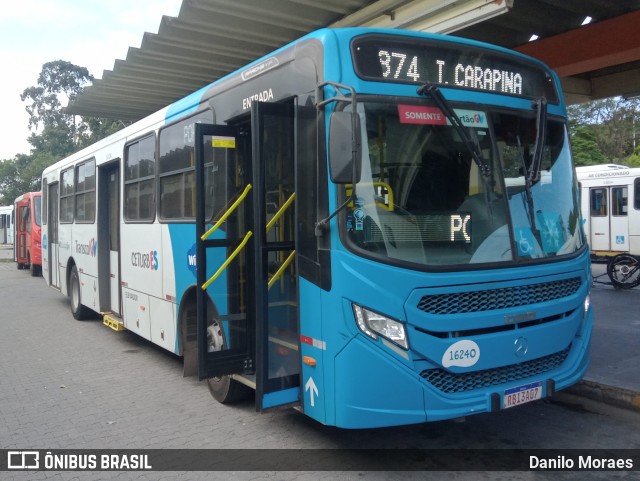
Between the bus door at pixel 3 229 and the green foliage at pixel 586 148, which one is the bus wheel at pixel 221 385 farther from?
the bus door at pixel 3 229

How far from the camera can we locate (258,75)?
203 inches

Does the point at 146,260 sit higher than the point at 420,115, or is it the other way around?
the point at 420,115

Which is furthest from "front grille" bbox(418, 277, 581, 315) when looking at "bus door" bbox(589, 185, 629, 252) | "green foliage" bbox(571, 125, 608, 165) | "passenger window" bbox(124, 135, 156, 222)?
"green foliage" bbox(571, 125, 608, 165)

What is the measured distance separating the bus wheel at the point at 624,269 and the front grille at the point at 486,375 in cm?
1010

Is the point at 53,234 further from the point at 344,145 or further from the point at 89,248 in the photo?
the point at 344,145

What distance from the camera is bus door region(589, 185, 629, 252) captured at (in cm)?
1734

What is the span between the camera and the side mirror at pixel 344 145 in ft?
12.9

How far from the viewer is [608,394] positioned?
616cm

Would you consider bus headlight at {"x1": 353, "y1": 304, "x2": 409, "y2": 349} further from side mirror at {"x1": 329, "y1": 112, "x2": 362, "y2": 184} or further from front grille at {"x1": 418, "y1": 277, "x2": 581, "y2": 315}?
side mirror at {"x1": 329, "y1": 112, "x2": 362, "y2": 184}

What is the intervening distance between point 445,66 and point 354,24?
3.77m

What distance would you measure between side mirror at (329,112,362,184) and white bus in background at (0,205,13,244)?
44277 millimetres

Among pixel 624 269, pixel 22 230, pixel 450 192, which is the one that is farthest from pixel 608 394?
pixel 22 230

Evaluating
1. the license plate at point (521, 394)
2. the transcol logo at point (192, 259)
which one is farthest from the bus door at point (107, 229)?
the license plate at point (521, 394)

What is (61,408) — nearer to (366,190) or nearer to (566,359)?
(366,190)
